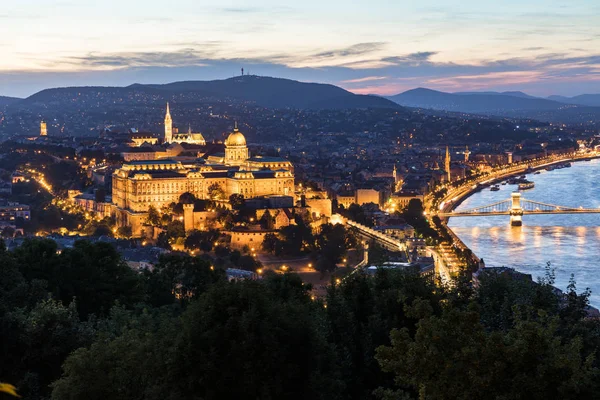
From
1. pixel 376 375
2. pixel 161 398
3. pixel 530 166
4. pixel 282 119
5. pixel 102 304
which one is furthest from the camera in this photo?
pixel 282 119

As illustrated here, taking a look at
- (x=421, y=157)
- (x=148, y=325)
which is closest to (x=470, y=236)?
(x=148, y=325)

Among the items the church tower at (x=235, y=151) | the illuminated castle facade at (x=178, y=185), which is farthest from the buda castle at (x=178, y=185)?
the church tower at (x=235, y=151)

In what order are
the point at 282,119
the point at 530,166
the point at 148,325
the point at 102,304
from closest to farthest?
the point at 148,325
the point at 102,304
the point at 530,166
the point at 282,119

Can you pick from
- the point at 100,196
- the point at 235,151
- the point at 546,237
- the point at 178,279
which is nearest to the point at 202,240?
the point at 100,196

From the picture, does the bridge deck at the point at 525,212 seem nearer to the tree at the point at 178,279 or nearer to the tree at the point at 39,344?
the tree at the point at 178,279

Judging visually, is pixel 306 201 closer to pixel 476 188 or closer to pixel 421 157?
pixel 476 188

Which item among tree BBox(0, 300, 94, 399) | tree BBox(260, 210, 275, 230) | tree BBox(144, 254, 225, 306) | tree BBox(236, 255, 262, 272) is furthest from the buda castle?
tree BBox(0, 300, 94, 399)

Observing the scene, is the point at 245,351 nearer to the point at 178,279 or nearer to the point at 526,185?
the point at 178,279
